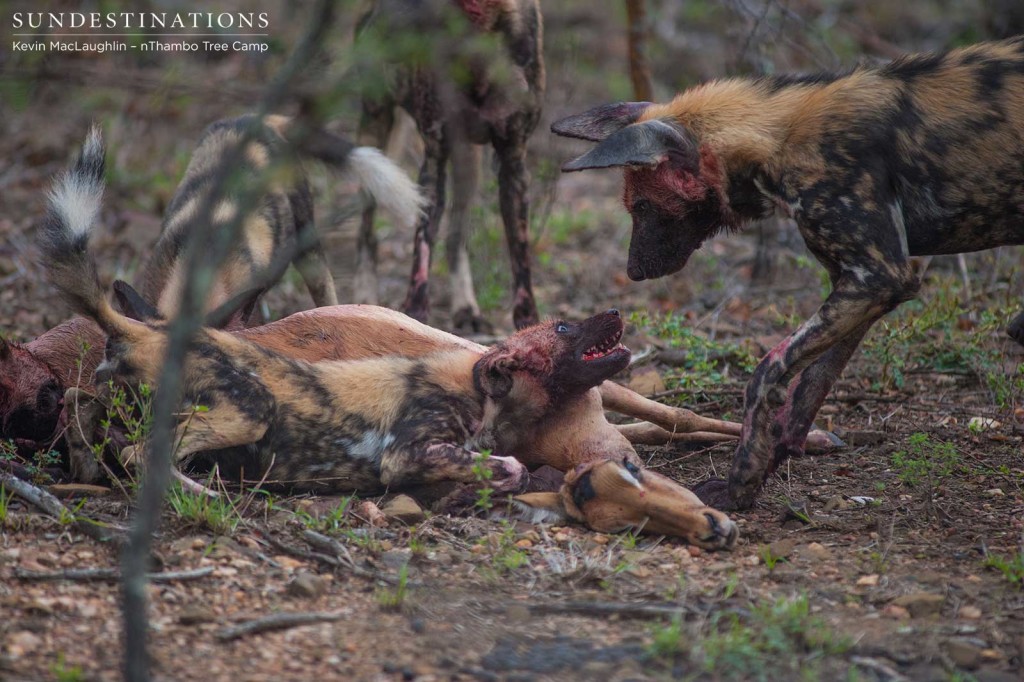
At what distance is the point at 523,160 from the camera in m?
6.46

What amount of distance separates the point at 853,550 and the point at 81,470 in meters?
2.83

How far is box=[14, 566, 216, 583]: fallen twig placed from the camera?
10.6ft

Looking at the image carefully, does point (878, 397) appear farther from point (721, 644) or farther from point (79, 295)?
point (79, 295)

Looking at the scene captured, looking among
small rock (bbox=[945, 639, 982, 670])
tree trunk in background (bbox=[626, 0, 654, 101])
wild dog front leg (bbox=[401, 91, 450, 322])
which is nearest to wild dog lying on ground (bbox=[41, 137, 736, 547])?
small rock (bbox=[945, 639, 982, 670])

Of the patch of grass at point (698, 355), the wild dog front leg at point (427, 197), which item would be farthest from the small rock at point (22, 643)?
the wild dog front leg at point (427, 197)

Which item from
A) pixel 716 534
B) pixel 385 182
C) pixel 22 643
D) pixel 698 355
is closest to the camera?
pixel 22 643

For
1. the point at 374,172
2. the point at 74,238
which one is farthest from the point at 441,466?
the point at 74,238

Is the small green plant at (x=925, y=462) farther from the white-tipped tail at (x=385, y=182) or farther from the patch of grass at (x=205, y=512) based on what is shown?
the patch of grass at (x=205, y=512)

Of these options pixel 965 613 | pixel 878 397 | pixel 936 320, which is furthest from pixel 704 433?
pixel 965 613

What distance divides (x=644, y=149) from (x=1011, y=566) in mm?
1899

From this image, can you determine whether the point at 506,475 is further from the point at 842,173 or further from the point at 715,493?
the point at 842,173

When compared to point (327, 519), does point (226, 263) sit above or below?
above

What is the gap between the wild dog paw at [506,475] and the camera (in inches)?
165

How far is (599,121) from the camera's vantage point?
15.6ft
